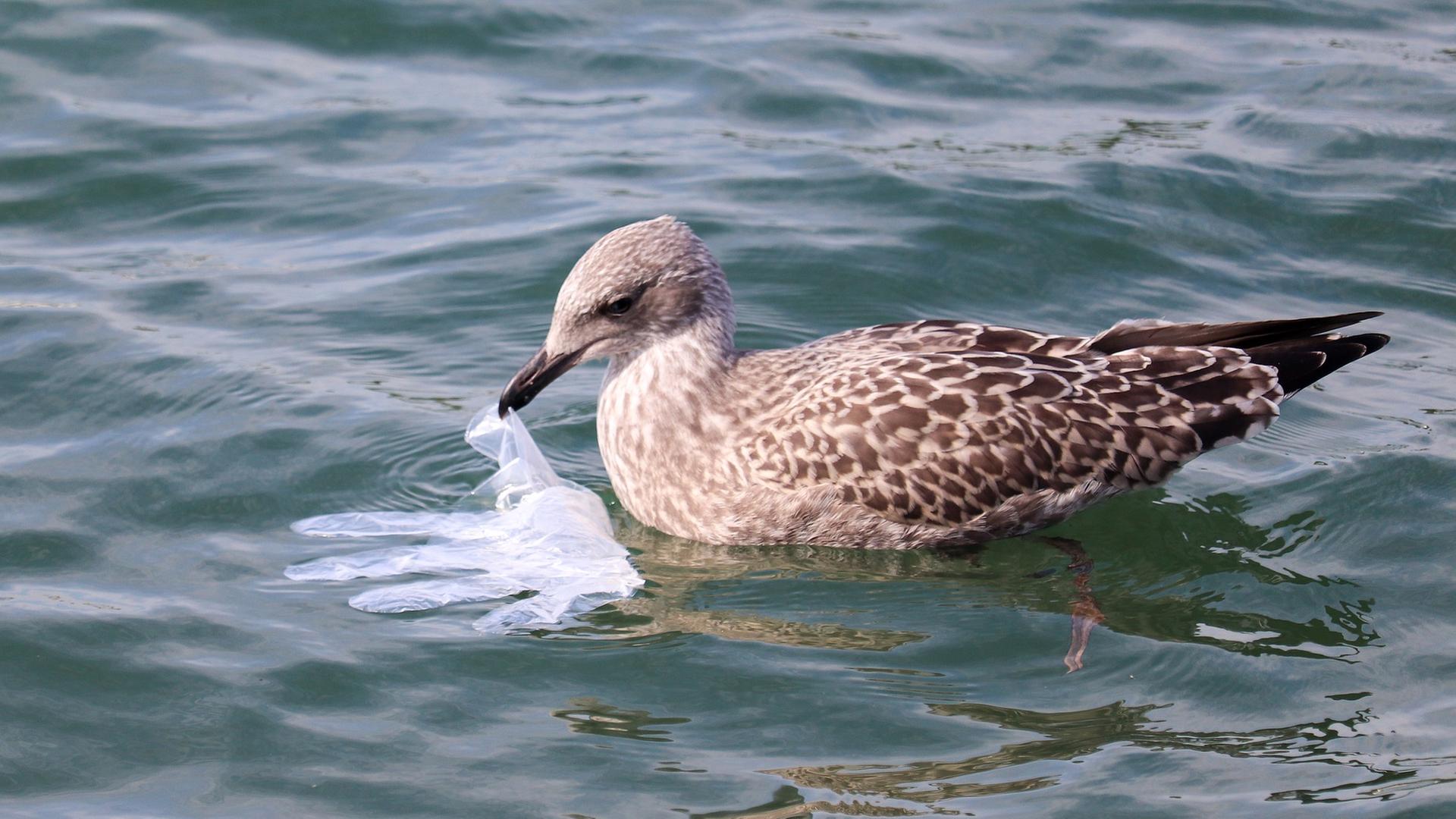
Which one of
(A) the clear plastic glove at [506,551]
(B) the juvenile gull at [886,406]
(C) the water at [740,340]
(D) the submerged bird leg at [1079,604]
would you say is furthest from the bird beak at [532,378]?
(D) the submerged bird leg at [1079,604]

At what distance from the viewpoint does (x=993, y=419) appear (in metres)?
6.87

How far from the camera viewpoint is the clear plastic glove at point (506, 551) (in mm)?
6492

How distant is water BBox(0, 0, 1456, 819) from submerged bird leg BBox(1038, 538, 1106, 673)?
58 mm

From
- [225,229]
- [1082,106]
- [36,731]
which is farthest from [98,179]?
[1082,106]

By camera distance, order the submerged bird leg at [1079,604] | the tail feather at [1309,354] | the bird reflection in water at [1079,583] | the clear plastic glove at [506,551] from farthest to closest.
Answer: the tail feather at [1309,354]
the clear plastic glove at [506,551]
the bird reflection in water at [1079,583]
the submerged bird leg at [1079,604]

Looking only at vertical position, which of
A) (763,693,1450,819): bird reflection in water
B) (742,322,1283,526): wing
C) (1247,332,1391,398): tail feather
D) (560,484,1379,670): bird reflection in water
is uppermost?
(1247,332,1391,398): tail feather

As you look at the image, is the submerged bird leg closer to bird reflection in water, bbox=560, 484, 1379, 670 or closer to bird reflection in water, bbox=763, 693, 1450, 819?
bird reflection in water, bbox=560, 484, 1379, 670

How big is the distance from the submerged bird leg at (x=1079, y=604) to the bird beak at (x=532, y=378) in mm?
2070

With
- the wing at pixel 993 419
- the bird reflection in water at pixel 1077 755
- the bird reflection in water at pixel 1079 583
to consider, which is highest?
the wing at pixel 993 419

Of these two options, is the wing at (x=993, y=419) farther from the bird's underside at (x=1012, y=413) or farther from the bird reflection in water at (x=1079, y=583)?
the bird reflection in water at (x=1079, y=583)

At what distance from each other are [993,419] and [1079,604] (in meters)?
0.81


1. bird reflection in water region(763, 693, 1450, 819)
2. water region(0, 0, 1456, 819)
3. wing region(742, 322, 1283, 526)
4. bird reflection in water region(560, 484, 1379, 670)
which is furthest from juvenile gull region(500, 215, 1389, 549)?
bird reflection in water region(763, 693, 1450, 819)

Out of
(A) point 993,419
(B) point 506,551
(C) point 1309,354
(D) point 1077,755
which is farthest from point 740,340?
(D) point 1077,755

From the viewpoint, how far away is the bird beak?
6.98 metres
